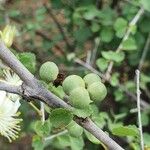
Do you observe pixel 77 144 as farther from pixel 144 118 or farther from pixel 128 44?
pixel 144 118

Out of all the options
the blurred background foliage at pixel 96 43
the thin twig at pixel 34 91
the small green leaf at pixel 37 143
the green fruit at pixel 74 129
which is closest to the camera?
the thin twig at pixel 34 91

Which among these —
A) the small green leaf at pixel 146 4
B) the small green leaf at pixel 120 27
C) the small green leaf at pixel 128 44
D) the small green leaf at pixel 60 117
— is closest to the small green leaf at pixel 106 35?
the small green leaf at pixel 120 27

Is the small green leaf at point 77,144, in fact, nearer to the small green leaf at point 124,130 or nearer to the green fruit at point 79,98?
the small green leaf at point 124,130

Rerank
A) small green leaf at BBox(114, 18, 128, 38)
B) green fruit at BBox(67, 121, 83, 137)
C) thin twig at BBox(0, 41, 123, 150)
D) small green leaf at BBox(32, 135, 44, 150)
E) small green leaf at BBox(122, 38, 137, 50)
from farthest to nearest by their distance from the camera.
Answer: small green leaf at BBox(114, 18, 128, 38)
small green leaf at BBox(122, 38, 137, 50)
small green leaf at BBox(32, 135, 44, 150)
green fruit at BBox(67, 121, 83, 137)
thin twig at BBox(0, 41, 123, 150)

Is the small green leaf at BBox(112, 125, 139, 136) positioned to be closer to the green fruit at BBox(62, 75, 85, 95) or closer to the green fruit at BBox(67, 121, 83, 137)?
the green fruit at BBox(67, 121, 83, 137)

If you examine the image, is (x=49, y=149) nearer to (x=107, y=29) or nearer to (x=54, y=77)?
(x=107, y=29)

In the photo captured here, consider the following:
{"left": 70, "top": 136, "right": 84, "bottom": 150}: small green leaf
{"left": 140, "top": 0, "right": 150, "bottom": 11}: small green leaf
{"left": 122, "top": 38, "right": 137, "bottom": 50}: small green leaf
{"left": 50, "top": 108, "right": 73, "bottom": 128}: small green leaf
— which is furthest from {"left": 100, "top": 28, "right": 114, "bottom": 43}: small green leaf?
{"left": 50, "top": 108, "right": 73, "bottom": 128}: small green leaf

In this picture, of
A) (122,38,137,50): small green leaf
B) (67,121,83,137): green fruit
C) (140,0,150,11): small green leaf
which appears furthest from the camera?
(122,38,137,50): small green leaf
